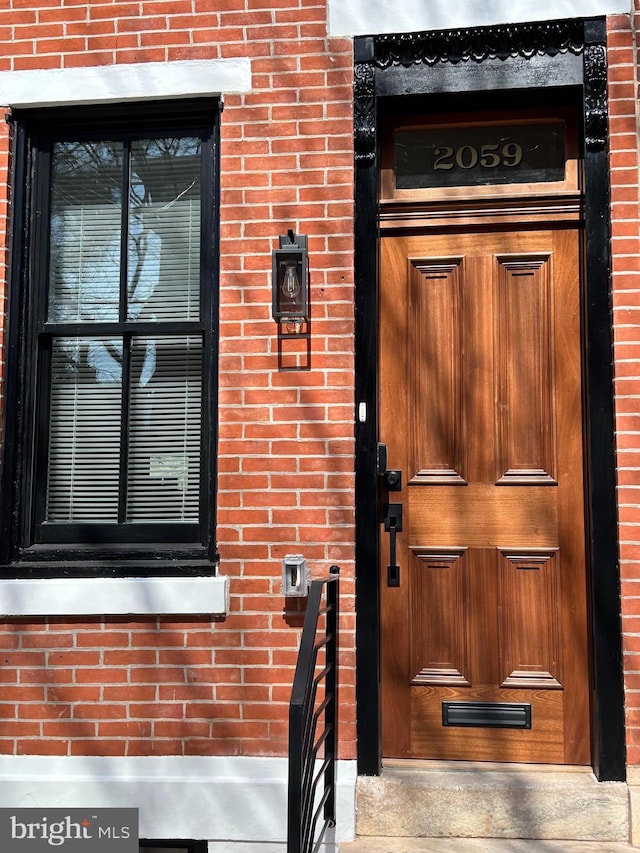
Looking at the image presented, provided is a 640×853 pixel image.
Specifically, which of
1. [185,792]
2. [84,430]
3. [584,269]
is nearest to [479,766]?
[185,792]

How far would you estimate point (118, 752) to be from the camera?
341 centimetres

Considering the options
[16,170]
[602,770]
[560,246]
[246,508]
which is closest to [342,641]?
[246,508]

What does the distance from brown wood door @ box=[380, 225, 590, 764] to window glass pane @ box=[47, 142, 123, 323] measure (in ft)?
4.37

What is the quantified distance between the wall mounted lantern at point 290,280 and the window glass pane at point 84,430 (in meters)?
0.83

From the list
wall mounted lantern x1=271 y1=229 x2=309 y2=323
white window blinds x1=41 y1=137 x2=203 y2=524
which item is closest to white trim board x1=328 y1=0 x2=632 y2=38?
white window blinds x1=41 y1=137 x2=203 y2=524

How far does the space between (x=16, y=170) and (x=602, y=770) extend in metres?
3.73

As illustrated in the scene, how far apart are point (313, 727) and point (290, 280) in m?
1.85

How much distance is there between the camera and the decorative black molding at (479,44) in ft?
11.6

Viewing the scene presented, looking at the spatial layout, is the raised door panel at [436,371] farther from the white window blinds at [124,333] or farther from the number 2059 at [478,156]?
the white window blinds at [124,333]

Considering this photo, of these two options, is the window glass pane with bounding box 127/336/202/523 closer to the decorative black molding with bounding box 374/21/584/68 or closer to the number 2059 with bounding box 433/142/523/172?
the number 2059 with bounding box 433/142/523/172

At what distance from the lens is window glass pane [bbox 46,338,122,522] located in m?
3.70

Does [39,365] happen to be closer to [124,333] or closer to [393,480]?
[124,333]

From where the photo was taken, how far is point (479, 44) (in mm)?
3561
